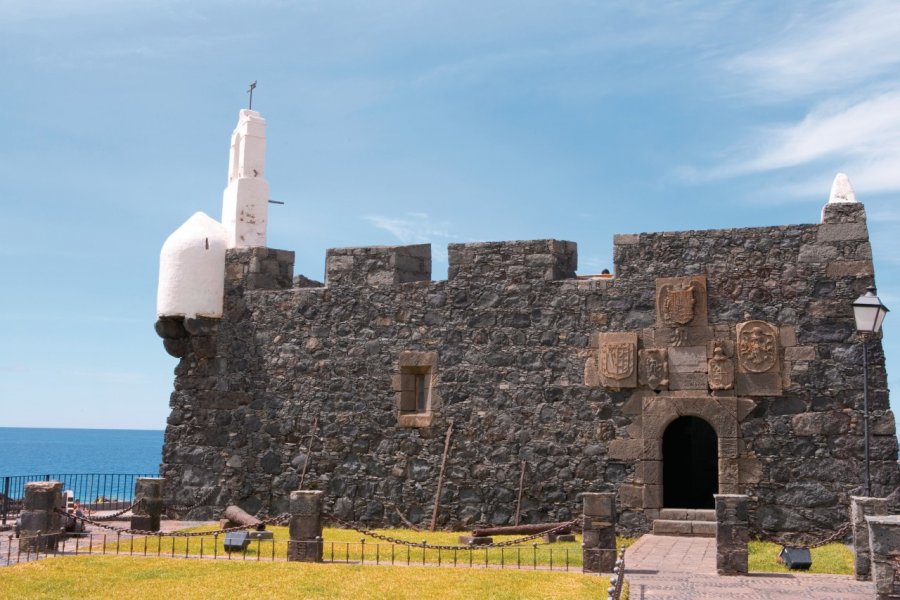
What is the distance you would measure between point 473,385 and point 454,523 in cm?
190

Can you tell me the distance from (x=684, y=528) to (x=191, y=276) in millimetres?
8280

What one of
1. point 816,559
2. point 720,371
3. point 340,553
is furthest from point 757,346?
point 340,553

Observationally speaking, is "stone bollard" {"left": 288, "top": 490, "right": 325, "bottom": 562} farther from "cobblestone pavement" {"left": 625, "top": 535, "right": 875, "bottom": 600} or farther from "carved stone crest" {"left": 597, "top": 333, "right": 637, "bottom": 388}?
"carved stone crest" {"left": 597, "top": 333, "right": 637, "bottom": 388}

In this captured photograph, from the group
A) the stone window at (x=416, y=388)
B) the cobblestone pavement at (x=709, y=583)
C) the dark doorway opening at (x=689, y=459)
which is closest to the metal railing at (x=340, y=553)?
the cobblestone pavement at (x=709, y=583)

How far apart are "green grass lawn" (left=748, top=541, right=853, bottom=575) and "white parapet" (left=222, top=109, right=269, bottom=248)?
921cm

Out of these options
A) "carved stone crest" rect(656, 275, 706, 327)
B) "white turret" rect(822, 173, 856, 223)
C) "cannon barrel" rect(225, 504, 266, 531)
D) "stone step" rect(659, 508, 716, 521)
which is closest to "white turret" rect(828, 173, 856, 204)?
"white turret" rect(822, 173, 856, 223)

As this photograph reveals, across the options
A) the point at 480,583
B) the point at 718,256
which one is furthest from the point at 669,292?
the point at 480,583

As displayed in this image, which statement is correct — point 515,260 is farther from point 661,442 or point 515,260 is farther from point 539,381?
point 661,442

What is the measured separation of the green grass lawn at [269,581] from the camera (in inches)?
331

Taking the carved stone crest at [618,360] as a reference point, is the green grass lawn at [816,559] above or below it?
below

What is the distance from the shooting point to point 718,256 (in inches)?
500

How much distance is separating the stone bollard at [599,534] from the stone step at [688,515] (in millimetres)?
3156

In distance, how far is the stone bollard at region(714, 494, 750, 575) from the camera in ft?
30.7

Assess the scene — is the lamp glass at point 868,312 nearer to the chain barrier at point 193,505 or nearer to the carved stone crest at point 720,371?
the carved stone crest at point 720,371
